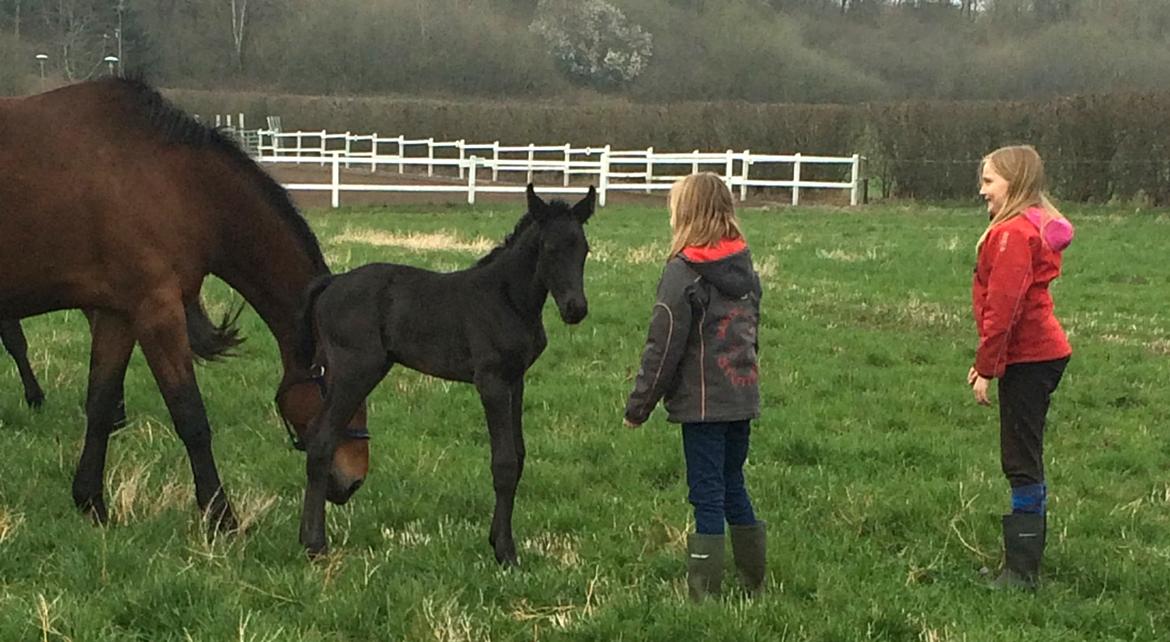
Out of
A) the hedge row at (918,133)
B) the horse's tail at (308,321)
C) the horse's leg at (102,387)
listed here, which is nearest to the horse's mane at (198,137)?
the horse's tail at (308,321)

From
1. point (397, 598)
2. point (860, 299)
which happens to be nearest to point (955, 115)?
point (860, 299)

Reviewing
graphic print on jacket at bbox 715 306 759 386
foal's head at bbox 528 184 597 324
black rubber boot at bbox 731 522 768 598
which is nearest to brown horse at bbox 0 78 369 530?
foal's head at bbox 528 184 597 324

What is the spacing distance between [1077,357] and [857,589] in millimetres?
5652

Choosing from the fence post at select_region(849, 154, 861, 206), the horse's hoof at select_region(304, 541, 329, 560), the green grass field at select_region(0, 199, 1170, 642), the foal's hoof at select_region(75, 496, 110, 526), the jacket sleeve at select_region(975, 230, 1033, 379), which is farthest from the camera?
the fence post at select_region(849, 154, 861, 206)

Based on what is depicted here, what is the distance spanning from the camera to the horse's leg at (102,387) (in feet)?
17.7

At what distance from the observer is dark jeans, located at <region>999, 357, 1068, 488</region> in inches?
188

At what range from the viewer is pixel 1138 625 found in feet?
14.5

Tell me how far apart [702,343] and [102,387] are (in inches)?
117

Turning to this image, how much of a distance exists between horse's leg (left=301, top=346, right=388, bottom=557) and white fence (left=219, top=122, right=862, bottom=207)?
19.6 m

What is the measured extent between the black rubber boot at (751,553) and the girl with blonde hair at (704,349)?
18 centimetres

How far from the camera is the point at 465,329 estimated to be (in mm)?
4672

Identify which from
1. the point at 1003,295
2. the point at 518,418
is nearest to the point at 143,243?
the point at 518,418

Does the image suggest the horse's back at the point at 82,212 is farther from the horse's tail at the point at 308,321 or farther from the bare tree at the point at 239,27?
the bare tree at the point at 239,27

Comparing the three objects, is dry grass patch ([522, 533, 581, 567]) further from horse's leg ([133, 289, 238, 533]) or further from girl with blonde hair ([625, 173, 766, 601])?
horse's leg ([133, 289, 238, 533])
